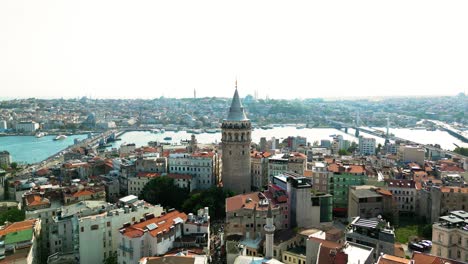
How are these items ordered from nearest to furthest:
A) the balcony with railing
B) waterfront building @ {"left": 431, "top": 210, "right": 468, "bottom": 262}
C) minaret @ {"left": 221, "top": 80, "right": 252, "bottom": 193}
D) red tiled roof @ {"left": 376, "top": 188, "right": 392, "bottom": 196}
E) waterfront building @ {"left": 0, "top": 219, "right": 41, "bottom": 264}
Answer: waterfront building @ {"left": 431, "top": 210, "right": 468, "bottom": 262} < waterfront building @ {"left": 0, "top": 219, "right": 41, "bottom": 264} < the balcony with railing < red tiled roof @ {"left": 376, "top": 188, "right": 392, "bottom": 196} < minaret @ {"left": 221, "top": 80, "right": 252, "bottom": 193}

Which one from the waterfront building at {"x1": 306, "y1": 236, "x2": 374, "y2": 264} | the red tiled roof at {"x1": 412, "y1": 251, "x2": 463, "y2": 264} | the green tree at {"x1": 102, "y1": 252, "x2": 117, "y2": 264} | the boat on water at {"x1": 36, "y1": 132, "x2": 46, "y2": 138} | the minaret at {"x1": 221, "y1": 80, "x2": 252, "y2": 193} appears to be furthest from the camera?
the boat on water at {"x1": 36, "y1": 132, "x2": 46, "y2": 138}

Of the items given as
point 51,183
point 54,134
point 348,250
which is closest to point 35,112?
point 54,134

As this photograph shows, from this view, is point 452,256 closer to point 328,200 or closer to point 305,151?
point 328,200

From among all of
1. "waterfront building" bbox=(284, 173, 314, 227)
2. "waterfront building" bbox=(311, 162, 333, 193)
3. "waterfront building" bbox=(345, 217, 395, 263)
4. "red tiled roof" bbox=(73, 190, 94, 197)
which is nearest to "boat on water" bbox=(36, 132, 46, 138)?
"red tiled roof" bbox=(73, 190, 94, 197)

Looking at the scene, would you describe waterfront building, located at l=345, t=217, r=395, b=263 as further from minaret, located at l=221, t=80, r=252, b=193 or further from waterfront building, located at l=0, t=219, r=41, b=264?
waterfront building, located at l=0, t=219, r=41, b=264

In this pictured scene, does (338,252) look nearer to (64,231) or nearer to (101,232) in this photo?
(101,232)

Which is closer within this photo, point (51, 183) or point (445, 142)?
point (51, 183)

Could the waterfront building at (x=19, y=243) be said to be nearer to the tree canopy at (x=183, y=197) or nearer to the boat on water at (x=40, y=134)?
the tree canopy at (x=183, y=197)
